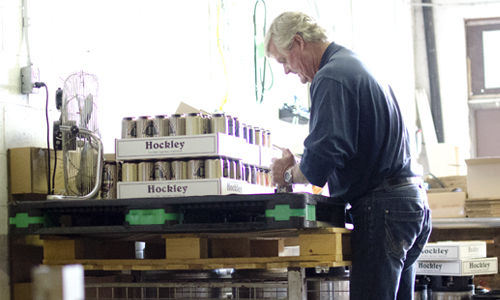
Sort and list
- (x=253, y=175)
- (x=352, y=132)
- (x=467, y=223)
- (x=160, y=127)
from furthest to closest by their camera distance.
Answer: (x=467, y=223), (x=253, y=175), (x=160, y=127), (x=352, y=132)

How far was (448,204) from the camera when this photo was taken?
6.22 meters

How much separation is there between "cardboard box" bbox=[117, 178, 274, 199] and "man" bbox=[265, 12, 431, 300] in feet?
0.82

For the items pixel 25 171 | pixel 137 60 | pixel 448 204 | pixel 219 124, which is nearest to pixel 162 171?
pixel 219 124

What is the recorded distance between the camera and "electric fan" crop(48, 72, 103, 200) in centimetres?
313

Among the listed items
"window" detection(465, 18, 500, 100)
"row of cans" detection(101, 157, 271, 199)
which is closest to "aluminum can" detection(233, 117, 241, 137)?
"row of cans" detection(101, 157, 271, 199)

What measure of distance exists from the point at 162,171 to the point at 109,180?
0.32m

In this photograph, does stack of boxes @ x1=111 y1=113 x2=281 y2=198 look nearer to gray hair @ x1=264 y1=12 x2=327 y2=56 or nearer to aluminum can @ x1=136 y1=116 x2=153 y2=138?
aluminum can @ x1=136 y1=116 x2=153 y2=138

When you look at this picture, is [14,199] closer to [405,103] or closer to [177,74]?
[177,74]

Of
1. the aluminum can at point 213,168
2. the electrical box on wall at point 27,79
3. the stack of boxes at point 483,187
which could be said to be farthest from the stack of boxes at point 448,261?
the electrical box on wall at point 27,79

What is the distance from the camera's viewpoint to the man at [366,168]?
2.64 m

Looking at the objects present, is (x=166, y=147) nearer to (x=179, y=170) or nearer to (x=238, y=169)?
(x=179, y=170)

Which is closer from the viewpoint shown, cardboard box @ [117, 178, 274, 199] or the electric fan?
cardboard box @ [117, 178, 274, 199]

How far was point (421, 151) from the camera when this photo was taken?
10.8 meters

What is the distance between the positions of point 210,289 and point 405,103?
7487 mm
